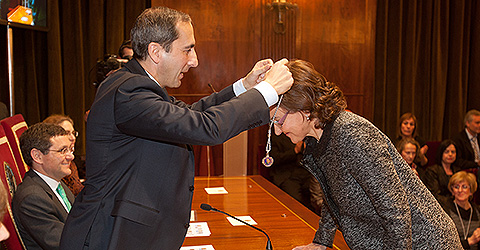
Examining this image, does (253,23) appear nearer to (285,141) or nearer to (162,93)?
(285,141)

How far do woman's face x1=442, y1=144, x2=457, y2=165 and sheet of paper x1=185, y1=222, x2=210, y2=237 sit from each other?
11.3 feet

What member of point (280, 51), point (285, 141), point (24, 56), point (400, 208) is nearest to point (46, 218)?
point (400, 208)

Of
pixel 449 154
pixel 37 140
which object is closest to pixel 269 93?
pixel 37 140

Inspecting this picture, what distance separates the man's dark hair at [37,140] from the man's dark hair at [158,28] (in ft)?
4.50

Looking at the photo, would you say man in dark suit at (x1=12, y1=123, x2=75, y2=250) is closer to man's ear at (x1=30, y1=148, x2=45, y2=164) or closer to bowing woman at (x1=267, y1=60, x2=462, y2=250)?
man's ear at (x1=30, y1=148, x2=45, y2=164)

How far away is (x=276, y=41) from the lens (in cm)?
636

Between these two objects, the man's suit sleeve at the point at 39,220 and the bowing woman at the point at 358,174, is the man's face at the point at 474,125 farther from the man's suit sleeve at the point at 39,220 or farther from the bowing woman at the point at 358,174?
the man's suit sleeve at the point at 39,220

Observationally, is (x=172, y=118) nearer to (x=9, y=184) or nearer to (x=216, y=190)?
(x=9, y=184)

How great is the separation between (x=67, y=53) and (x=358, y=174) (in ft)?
16.0

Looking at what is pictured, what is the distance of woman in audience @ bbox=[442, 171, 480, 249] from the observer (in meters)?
4.11

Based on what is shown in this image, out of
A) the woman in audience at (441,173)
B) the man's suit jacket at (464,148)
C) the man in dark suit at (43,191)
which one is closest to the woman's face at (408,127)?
the woman in audience at (441,173)

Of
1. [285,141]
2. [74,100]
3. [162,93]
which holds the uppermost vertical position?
[162,93]

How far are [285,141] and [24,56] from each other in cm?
299

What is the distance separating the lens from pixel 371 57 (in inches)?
264
